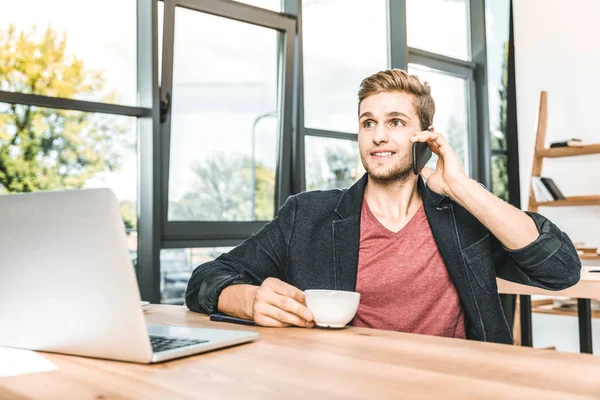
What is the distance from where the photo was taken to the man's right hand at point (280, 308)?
1215 millimetres

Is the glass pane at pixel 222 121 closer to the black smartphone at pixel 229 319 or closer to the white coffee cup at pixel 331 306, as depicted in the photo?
the black smartphone at pixel 229 319

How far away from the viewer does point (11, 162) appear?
8.47 ft

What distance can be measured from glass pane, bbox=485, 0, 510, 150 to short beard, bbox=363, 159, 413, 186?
327cm

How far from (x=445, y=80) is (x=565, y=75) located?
2.77ft

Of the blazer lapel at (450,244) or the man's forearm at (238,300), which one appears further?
the blazer lapel at (450,244)

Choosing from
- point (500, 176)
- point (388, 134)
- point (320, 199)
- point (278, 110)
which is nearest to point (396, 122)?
point (388, 134)

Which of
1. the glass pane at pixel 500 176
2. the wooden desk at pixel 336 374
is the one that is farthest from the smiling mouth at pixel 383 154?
the glass pane at pixel 500 176

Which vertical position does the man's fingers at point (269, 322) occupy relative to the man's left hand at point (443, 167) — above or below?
below

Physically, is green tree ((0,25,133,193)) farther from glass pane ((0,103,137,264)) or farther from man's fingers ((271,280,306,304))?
man's fingers ((271,280,306,304))

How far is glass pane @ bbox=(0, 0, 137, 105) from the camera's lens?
260 cm

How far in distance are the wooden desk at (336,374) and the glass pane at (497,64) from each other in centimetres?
416

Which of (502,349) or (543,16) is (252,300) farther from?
(543,16)

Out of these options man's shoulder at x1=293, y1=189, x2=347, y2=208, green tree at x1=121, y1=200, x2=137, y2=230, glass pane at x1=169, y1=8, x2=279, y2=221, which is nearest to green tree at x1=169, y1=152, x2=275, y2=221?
glass pane at x1=169, y1=8, x2=279, y2=221

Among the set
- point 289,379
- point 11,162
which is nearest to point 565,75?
point 11,162
